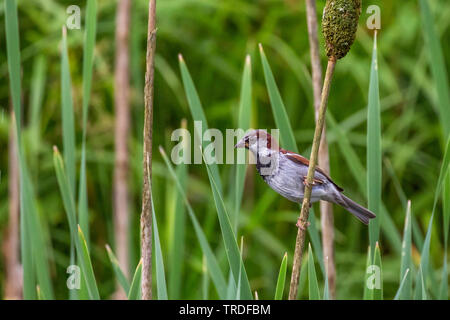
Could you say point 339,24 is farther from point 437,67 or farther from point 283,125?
point 437,67

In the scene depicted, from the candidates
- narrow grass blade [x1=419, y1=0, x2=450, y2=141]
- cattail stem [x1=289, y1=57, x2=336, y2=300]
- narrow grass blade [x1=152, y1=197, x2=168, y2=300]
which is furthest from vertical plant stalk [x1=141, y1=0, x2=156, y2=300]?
narrow grass blade [x1=419, y1=0, x2=450, y2=141]

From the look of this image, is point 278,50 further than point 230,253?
Yes

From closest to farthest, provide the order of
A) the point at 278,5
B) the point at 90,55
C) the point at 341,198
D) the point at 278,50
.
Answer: the point at 341,198
the point at 90,55
the point at 278,50
the point at 278,5

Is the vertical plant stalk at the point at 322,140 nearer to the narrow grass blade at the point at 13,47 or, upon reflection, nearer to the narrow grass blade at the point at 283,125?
the narrow grass blade at the point at 283,125

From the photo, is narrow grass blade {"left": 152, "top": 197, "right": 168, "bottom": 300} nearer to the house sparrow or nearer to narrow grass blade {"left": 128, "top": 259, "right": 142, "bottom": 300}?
narrow grass blade {"left": 128, "top": 259, "right": 142, "bottom": 300}

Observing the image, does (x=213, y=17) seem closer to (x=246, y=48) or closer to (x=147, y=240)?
(x=246, y=48)

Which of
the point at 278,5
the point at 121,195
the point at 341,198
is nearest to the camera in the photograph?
the point at 341,198

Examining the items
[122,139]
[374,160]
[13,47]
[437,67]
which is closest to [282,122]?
[374,160]
